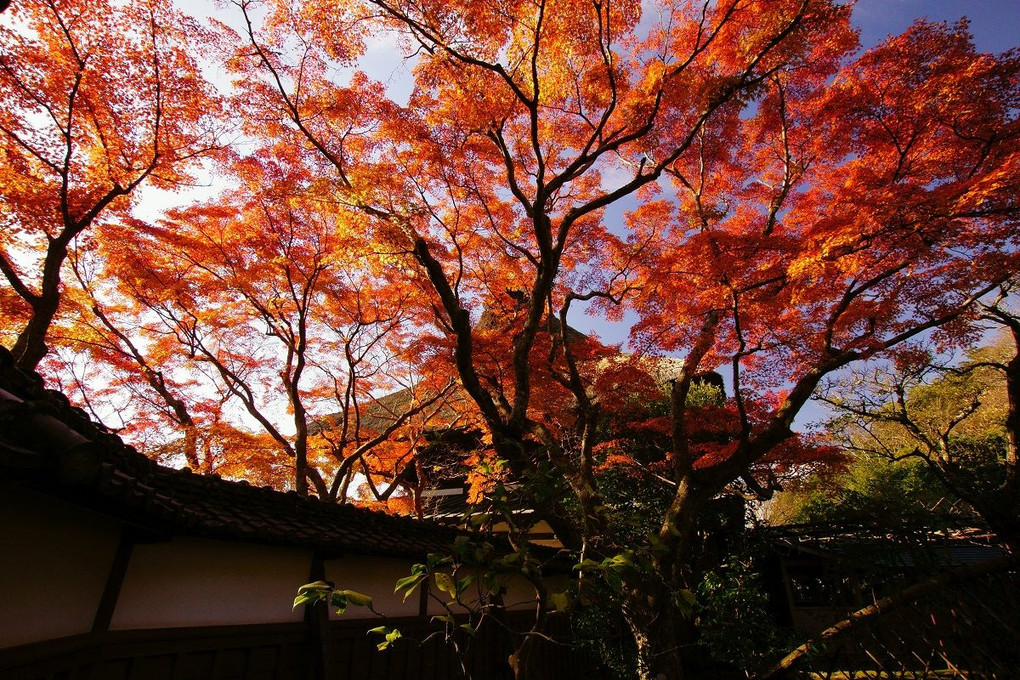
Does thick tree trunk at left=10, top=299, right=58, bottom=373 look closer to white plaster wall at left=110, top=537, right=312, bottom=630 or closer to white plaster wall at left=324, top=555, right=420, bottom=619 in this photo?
white plaster wall at left=110, top=537, right=312, bottom=630

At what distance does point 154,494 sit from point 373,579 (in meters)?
3.51

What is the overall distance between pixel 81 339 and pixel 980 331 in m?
18.8

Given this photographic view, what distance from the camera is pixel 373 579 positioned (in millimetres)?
5836

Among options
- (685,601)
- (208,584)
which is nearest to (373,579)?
(208,584)

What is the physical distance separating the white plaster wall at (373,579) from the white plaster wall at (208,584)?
43 centimetres

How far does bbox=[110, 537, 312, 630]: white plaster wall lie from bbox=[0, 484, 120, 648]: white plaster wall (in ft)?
0.89

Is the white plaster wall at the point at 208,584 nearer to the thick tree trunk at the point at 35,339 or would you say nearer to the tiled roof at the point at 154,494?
the tiled roof at the point at 154,494

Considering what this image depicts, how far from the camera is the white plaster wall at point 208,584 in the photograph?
11.7ft

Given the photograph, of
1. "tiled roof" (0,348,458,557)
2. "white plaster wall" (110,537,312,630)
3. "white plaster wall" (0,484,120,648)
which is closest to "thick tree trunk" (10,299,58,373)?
"tiled roof" (0,348,458,557)

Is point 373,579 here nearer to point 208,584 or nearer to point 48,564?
point 208,584

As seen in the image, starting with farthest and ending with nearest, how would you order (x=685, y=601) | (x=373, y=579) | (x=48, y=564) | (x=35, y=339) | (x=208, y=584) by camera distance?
(x=35, y=339) < (x=373, y=579) < (x=208, y=584) < (x=48, y=564) < (x=685, y=601)

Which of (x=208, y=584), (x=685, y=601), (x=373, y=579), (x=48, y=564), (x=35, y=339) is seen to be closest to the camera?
(x=685, y=601)

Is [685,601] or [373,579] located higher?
[373,579]

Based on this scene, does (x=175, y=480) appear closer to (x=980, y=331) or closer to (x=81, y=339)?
(x=81, y=339)
